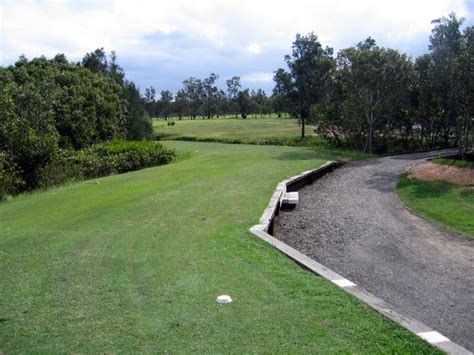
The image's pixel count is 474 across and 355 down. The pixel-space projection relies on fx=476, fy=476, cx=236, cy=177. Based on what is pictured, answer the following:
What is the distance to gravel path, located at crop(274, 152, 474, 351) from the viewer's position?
5945mm

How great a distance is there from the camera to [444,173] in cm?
1788

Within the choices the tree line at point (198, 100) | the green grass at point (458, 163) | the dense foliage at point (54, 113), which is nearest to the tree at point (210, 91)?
the tree line at point (198, 100)

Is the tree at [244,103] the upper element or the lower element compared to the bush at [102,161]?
upper

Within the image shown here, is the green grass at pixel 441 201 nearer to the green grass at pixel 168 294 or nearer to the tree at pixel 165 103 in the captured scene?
the green grass at pixel 168 294

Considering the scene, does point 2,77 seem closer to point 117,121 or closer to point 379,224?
point 117,121

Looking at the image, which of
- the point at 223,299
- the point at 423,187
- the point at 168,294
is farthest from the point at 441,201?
the point at 168,294

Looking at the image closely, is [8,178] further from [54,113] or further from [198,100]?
[198,100]

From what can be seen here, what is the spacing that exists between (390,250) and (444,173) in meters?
10.5

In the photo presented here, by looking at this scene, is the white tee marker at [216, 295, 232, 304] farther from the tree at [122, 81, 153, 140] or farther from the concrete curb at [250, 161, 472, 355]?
the tree at [122, 81, 153, 140]

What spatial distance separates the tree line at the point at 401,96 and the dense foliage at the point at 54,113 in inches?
641

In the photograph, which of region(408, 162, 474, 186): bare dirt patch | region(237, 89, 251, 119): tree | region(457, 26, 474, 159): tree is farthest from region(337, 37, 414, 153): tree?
region(237, 89, 251, 119): tree

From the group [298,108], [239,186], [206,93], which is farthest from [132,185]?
[206,93]

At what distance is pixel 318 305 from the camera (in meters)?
5.03

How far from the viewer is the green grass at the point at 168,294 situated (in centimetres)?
426
